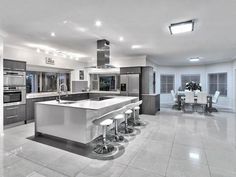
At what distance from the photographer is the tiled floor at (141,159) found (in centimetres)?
232

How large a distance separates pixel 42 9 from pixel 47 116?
2.51m

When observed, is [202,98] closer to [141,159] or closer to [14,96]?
[141,159]

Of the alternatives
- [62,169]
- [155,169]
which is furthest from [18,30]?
[155,169]

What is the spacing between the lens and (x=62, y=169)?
2402mm

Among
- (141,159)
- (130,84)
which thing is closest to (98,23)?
(141,159)

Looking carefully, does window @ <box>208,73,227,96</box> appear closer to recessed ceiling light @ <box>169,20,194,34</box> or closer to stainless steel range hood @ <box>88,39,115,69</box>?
recessed ceiling light @ <box>169,20,194,34</box>

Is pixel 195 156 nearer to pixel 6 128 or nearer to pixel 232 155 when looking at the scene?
pixel 232 155

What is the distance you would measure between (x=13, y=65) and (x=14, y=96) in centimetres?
104

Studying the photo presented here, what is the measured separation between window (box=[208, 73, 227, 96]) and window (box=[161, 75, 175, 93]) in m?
2.35

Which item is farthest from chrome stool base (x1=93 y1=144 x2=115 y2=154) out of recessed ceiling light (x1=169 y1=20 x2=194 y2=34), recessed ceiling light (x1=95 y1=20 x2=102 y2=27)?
recessed ceiling light (x1=169 y1=20 x2=194 y2=34)

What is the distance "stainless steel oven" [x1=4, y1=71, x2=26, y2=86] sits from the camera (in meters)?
4.52

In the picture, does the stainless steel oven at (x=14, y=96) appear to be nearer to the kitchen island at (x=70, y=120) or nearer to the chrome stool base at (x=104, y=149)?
the kitchen island at (x=70, y=120)

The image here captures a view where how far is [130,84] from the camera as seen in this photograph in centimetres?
688

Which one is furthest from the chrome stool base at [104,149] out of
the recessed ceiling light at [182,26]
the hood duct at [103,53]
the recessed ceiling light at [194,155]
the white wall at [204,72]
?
the white wall at [204,72]
